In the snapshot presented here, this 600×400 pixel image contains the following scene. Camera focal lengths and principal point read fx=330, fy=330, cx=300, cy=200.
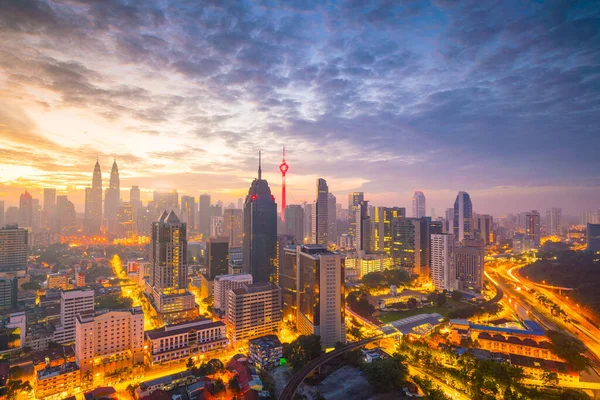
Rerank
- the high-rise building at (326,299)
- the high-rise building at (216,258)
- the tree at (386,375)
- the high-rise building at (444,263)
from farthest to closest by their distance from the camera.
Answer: the high-rise building at (444,263), the high-rise building at (216,258), the high-rise building at (326,299), the tree at (386,375)

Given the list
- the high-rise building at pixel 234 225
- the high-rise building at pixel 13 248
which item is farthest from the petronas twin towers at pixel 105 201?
the high-rise building at pixel 13 248

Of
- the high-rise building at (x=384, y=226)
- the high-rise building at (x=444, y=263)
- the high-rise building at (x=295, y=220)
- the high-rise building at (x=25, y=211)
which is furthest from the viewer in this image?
Result: the high-rise building at (x=25, y=211)

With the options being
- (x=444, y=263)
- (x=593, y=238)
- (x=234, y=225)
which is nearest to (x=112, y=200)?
(x=234, y=225)

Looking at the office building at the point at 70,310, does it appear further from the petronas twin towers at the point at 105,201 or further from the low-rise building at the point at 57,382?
the petronas twin towers at the point at 105,201

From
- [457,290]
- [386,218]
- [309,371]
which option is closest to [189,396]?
[309,371]

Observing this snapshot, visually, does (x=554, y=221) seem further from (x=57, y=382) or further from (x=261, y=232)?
(x=57, y=382)

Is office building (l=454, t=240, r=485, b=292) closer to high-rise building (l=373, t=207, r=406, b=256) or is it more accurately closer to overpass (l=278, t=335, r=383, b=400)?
high-rise building (l=373, t=207, r=406, b=256)
